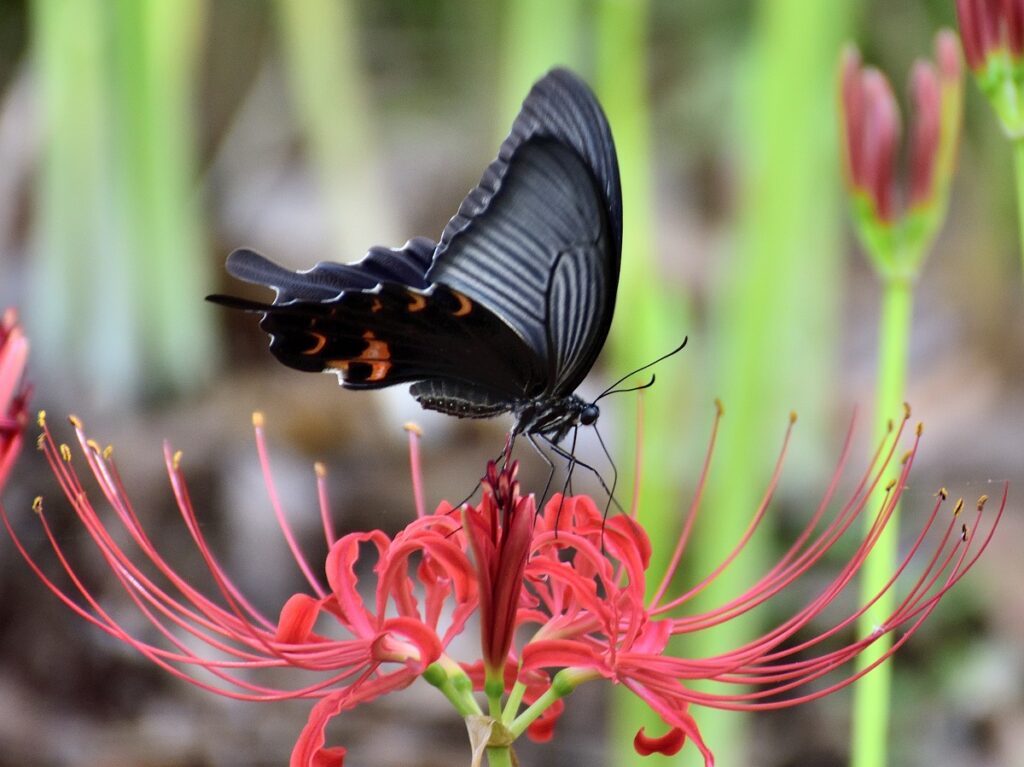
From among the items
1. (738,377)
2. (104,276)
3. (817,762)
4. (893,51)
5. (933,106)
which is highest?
(893,51)

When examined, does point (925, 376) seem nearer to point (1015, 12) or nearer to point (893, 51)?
point (893, 51)

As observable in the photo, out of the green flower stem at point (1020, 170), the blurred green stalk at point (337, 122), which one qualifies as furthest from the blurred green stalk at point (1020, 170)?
the blurred green stalk at point (337, 122)

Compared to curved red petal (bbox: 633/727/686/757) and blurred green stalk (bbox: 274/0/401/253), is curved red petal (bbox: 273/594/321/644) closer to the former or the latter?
curved red petal (bbox: 633/727/686/757)

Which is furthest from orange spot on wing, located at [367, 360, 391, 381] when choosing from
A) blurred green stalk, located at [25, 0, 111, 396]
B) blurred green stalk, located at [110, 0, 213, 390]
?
blurred green stalk, located at [25, 0, 111, 396]

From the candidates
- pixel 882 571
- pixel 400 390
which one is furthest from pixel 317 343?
pixel 400 390

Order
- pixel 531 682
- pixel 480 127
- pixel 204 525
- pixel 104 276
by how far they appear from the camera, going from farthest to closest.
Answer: pixel 480 127, pixel 104 276, pixel 204 525, pixel 531 682

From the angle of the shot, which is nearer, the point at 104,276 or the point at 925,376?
the point at 104,276

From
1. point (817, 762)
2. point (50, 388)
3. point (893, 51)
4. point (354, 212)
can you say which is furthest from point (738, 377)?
point (893, 51)
